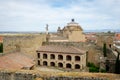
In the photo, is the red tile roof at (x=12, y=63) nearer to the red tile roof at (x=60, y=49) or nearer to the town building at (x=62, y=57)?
the town building at (x=62, y=57)

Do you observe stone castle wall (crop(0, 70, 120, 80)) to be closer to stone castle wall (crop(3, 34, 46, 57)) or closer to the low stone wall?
the low stone wall

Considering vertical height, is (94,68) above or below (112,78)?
below

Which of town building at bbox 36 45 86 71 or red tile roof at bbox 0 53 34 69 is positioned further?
town building at bbox 36 45 86 71

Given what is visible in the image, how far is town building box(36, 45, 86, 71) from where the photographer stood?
3120cm

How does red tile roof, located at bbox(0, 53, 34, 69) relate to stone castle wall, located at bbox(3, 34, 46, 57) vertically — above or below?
below

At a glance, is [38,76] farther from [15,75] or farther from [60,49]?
[60,49]

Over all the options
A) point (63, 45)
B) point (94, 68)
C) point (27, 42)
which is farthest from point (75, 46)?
point (27, 42)

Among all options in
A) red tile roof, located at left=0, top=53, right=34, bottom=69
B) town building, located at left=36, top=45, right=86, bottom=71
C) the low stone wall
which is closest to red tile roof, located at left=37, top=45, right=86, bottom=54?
town building, located at left=36, top=45, right=86, bottom=71

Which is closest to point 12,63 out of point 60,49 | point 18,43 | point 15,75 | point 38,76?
point 18,43

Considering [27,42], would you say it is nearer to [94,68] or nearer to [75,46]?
[75,46]

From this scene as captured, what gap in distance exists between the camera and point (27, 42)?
30.3 meters

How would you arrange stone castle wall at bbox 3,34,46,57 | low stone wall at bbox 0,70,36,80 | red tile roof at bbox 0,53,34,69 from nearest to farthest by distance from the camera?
1. low stone wall at bbox 0,70,36,80
2. red tile roof at bbox 0,53,34,69
3. stone castle wall at bbox 3,34,46,57

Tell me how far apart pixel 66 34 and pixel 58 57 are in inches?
602

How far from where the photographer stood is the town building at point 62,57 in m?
31.2
